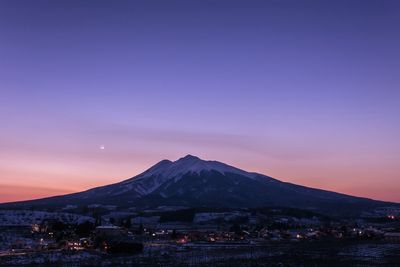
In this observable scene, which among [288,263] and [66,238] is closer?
[288,263]

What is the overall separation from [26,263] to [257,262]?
21.8m

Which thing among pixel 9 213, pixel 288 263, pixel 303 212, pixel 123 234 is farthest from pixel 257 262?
pixel 303 212

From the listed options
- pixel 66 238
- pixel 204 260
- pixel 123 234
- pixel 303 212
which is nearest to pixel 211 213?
pixel 303 212

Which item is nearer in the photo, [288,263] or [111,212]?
[288,263]

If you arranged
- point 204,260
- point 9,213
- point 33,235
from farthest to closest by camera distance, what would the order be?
point 9,213 < point 33,235 < point 204,260

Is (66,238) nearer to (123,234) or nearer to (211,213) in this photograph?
(123,234)

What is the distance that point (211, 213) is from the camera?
579 ft

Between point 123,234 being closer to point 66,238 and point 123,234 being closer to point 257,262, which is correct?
point 66,238

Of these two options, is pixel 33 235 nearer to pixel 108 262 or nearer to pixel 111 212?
pixel 108 262

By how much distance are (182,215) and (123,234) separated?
78386mm

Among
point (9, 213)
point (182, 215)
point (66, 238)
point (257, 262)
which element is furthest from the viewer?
point (182, 215)

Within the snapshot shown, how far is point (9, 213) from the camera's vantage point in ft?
409

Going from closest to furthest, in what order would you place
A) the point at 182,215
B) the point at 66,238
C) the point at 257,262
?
the point at 257,262
the point at 66,238
the point at 182,215

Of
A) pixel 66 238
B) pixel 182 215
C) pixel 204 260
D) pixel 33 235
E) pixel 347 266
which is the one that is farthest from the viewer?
pixel 182 215
